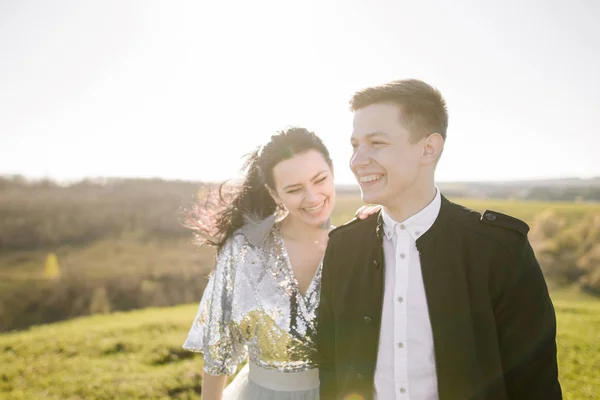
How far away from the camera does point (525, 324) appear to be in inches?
77.9

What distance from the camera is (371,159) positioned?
221cm

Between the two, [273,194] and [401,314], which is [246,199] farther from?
[401,314]

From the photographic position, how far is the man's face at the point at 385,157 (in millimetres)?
2191

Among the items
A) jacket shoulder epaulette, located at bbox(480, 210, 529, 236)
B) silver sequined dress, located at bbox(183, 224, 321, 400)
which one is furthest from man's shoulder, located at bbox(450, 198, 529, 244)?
silver sequined dress, located at bbox(183, 224, 321, 400)

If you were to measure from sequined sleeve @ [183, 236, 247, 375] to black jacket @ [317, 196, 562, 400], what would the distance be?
1.20 m

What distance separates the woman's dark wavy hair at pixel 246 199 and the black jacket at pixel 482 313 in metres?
1.40

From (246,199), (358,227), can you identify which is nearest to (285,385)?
(358,227)

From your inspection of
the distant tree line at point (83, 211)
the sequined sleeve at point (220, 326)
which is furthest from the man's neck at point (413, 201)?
the distant tree line at point (83, 211)

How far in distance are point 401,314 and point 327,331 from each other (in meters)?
0.74

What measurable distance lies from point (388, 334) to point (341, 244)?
69 centimetres

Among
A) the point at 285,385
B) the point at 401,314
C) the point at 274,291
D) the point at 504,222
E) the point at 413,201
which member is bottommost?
the point at 285,385

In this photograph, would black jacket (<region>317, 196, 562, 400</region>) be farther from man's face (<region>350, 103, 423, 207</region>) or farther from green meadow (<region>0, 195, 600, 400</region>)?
green meadow (<region>0, 195, 600, 400</region>)

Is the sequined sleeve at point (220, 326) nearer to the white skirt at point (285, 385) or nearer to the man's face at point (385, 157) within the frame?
the white skirt at point (285, 385)

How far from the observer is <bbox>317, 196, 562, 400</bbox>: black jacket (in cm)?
198
